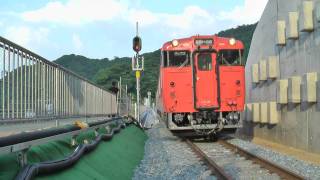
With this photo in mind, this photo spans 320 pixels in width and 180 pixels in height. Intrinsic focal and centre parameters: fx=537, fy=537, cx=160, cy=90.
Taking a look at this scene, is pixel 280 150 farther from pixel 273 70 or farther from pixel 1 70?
pixel 1 70

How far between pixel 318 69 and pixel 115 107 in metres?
15.9

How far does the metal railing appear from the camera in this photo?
24.4ft

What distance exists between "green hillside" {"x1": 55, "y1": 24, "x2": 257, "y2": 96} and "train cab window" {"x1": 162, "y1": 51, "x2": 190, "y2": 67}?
3415 centimetres

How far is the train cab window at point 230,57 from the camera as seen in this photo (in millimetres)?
19328

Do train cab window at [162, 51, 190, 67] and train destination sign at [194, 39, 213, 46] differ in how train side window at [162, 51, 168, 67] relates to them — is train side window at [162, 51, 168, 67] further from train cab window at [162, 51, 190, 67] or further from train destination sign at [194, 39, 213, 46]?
train destination sign at [194, 39, 213, 46]

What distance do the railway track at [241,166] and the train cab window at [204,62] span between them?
3781mm

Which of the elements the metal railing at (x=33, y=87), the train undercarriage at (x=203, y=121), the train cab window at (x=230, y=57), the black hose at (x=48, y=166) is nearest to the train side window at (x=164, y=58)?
the train undercarriage at (x=203, y=121)

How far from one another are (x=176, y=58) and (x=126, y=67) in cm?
7538

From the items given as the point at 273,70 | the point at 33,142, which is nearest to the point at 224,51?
the point at 273,70

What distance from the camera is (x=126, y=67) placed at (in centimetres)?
Result: 9431

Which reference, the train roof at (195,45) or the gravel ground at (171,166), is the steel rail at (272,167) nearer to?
the gravel ground at (171,166)

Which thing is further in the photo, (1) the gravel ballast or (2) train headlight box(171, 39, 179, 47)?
(2) train headlight box(171, 39, 179, 47)

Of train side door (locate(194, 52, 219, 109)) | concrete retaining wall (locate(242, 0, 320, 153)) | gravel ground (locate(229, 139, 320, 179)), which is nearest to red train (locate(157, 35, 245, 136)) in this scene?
train side door (locate(194, 52, 219, 109))

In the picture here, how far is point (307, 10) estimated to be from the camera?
46.7 feet
